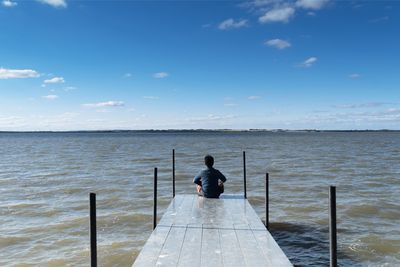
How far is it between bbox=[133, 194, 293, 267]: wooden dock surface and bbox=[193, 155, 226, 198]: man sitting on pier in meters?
1.29

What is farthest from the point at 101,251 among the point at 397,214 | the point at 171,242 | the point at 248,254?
the point at 397,214

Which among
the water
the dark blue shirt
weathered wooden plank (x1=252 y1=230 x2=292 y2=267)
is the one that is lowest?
the water

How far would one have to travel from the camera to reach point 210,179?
37.1ft

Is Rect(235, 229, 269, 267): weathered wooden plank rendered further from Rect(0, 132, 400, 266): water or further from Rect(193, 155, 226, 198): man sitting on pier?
Rect(193, 155, 226, 198): man sitting on pier

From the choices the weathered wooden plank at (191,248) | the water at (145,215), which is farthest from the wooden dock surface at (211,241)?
the water at (145,215)

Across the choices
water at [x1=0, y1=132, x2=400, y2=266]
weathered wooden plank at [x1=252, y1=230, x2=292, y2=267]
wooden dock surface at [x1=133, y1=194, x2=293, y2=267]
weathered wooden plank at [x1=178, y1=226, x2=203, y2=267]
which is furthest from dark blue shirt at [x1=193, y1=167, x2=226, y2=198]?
weathered wooden plank at [x1=252, y1=230, x2=292, y2=267]

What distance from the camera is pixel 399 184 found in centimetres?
2106

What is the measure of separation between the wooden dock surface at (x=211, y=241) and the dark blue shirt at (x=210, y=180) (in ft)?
4.23

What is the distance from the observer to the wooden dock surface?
5.93 m

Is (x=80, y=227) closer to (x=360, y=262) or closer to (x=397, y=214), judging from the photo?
(x=360, y=262)

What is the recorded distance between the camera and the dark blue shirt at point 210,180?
36.8 ft

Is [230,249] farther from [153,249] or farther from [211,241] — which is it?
[153,249]

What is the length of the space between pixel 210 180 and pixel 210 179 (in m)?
0.04

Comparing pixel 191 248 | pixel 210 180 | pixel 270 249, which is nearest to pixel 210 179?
pixel 210 180
